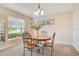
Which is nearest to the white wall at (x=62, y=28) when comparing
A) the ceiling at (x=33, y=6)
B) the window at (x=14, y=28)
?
the ceiling at (x=33, y=6)

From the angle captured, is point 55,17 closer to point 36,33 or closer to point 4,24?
point 36,33

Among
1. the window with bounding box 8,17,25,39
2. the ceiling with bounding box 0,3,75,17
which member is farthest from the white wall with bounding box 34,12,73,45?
the window with bounding box 8,17,25,39

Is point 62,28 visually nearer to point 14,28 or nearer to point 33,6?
point 33,6

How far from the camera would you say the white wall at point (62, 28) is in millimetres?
5762

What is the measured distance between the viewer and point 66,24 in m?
5.93

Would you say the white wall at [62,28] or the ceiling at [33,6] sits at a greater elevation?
the ceiling at [33,6]

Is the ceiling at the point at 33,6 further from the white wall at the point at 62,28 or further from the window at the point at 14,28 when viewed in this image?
the white wall at the point at 62,28

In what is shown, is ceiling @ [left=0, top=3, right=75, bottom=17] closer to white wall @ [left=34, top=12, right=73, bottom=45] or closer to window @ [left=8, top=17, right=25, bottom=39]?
window @ [left=8, top=17, right=25, bottom=39]

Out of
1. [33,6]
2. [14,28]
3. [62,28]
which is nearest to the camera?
[33,6]

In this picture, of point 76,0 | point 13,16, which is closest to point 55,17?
point 13,16

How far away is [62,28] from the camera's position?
5891 mm

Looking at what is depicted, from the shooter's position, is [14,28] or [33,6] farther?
[14,28]

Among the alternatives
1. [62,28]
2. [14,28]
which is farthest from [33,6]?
[62,28]

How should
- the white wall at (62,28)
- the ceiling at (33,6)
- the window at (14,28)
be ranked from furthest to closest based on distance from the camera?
the white wall at (62,28)
the window at (14,28)
the ceiling at (33,6)
